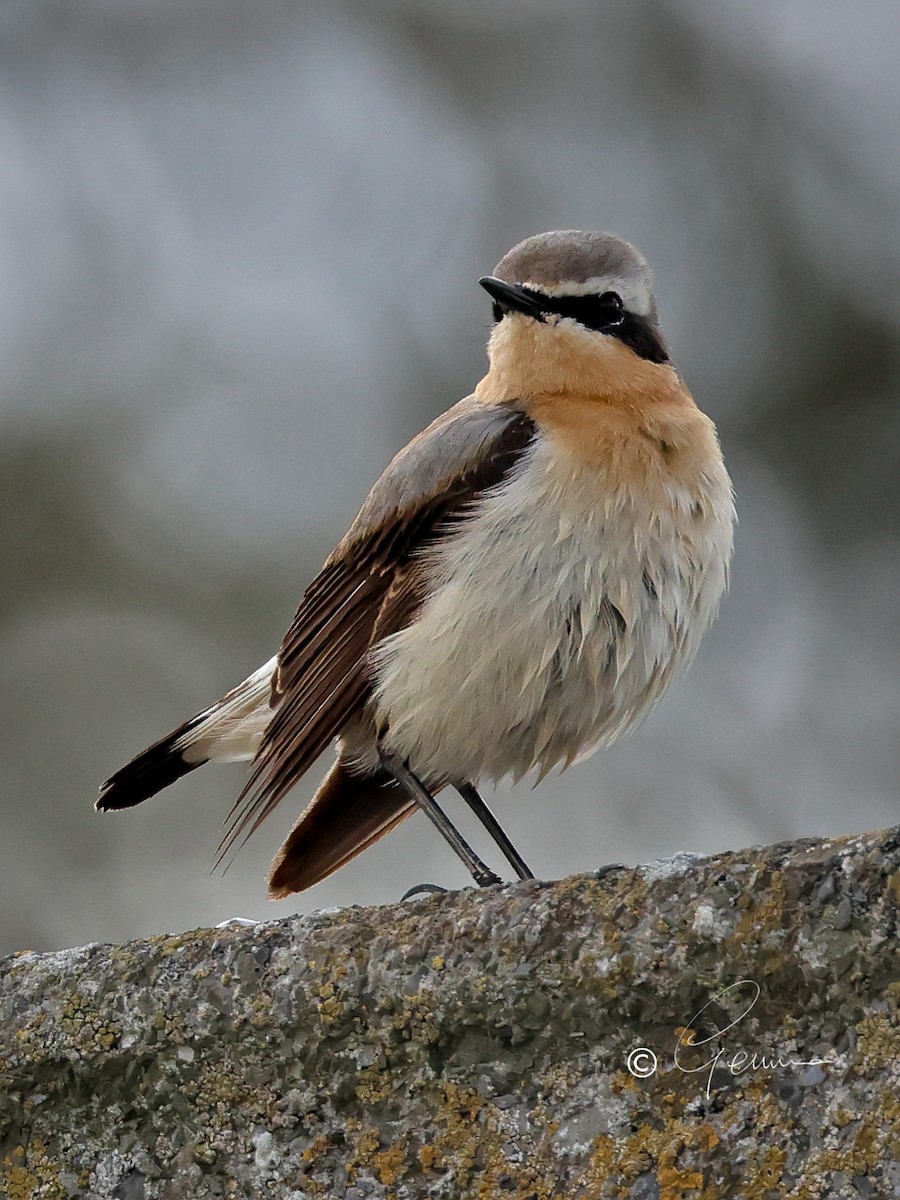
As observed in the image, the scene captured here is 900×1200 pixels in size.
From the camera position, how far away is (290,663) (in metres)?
4.02

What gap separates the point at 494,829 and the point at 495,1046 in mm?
2344

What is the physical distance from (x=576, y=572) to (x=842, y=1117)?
2.01m

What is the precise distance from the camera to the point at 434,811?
3857 mm

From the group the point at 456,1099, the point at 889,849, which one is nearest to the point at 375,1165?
the point at 456,1099

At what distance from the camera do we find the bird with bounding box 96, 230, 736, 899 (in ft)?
11.5

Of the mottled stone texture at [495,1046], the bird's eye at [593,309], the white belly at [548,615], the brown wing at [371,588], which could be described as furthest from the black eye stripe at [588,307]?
the mottled stone texture at [495,1046]

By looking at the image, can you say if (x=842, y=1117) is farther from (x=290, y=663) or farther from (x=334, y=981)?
(x=290, y=663)

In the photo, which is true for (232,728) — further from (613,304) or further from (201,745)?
(613,304)

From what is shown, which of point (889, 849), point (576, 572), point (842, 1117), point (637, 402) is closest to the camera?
point (842, 1117)

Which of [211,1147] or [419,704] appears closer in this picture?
[211,1147]
